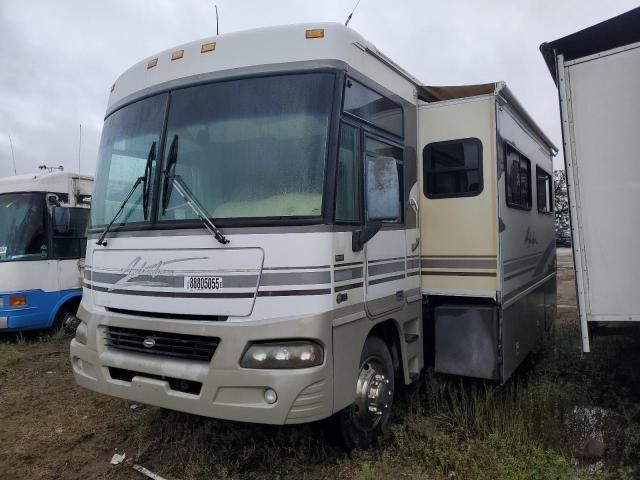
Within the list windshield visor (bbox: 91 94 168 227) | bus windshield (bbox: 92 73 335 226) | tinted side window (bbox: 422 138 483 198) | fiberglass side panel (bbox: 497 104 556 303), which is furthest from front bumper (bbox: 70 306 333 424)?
fiberglass side panel (bbox: 497 104 556 303)

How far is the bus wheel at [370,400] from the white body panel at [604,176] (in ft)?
4.63

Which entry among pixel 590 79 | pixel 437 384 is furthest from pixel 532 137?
pixel 437 384

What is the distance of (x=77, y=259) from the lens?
8258 mm

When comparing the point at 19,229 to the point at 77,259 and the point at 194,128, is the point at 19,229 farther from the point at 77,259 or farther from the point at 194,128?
the point at 194,128

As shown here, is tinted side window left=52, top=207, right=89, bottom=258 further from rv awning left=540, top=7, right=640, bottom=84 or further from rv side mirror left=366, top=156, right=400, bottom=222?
rv awning left=540, top=7, right=640, bottom=84

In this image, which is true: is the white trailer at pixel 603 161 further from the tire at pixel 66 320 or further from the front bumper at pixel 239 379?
the tire at pixel 66 320

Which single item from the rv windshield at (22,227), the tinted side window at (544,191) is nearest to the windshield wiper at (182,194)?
the tinted side window at (544,191)

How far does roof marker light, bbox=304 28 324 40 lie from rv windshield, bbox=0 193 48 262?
584 cm

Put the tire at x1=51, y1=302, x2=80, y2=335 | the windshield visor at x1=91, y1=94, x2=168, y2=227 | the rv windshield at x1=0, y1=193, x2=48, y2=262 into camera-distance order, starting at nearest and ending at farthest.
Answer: the windshield visor at x1=91, y1=94, x2=168, y2=227 → the rv windshield at x1=0, y1=193, x2=48, y2=262 → the tire at x1=51, y1=302, x2=80, y2=335

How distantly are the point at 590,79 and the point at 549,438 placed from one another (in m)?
2.55

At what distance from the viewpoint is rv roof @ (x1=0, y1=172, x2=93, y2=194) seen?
7895 millimetres

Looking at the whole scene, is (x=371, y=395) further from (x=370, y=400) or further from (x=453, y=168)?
(x=453, y=168)

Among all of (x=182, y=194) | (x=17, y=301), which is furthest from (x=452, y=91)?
(x=17, y=301)

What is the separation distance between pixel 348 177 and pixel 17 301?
6.00 meters
